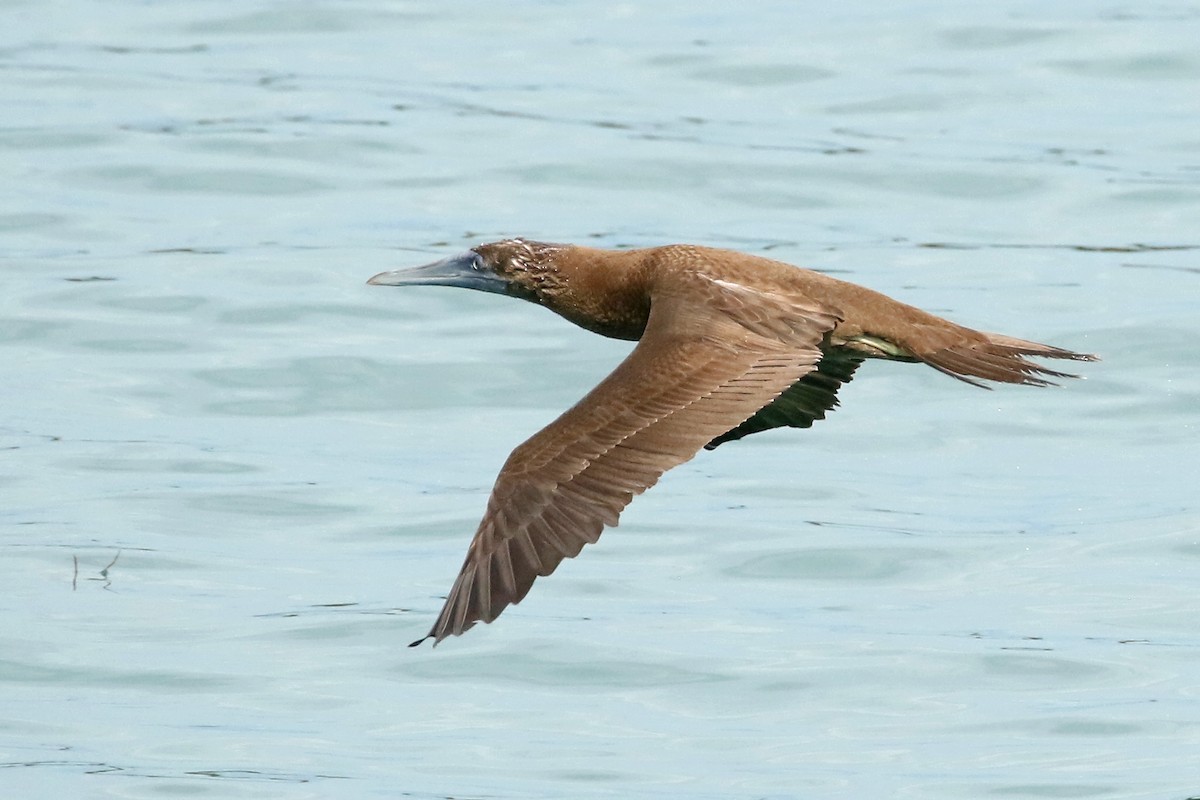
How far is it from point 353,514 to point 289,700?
1.86 meters

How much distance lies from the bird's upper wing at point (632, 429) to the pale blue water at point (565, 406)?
1.28 meters

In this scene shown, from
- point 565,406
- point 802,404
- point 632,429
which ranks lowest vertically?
point 565,406

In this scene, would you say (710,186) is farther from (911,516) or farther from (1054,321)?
(911,516)

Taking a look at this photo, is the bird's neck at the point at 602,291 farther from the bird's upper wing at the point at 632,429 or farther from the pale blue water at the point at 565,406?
the pale blue water at the point at 565,406

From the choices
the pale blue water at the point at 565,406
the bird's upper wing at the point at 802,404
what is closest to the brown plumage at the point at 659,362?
the bird's upper wing at the point at 802,404

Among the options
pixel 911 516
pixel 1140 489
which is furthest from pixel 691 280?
pixel 1140 489

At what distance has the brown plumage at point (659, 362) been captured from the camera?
643 centimetres

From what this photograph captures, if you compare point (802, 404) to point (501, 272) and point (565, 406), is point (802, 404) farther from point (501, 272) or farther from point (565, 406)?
point (565, 406)

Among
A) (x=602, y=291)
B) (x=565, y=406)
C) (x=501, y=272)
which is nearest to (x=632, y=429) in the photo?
(x=602, y=291)

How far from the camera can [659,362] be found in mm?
6961

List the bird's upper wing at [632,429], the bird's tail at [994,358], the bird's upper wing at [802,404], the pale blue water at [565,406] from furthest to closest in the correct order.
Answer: the bird's upper wing at [802,404]
the pale blue water at [565,406]
the bird's tail at [994,358]
the bird's upper wing at [632,429]

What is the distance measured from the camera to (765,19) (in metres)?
17.6

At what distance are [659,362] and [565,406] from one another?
4272mm

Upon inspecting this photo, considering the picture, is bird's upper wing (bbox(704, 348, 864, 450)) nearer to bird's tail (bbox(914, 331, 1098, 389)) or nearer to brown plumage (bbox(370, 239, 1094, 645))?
brown plumage (bbox(370, 239, 1094, 645))
